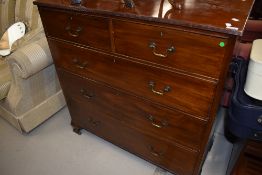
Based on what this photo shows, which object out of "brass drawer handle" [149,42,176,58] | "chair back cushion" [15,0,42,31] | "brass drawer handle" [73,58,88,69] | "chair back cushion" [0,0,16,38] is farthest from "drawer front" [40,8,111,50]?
"chair back cushion" [0,0,16,38]

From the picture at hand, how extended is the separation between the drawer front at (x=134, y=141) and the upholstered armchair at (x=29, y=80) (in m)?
0.28

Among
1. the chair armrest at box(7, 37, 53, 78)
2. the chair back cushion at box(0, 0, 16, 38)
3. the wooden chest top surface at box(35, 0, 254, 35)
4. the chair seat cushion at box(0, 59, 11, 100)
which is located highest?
the wooden chest top surface at box(35, 0, 254, 35)

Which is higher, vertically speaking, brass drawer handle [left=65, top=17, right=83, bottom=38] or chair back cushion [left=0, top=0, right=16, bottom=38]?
brass drawer handle [left=65, top=17, right=83, bottom=38]

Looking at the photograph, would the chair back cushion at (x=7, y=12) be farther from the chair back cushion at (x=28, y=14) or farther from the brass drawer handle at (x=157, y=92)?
the brass drawer handle at (x=157, y=92)

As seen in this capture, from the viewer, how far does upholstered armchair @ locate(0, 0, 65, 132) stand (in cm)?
143

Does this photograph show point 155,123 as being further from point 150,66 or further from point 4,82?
point 4,82

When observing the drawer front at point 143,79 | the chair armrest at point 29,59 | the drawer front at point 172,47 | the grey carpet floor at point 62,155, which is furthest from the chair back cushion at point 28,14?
the drawer front at point 172,47

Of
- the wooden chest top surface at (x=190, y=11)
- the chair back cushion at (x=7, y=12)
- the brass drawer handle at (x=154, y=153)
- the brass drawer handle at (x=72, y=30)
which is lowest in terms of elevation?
the brass drawer handle at (x=154, y=153)

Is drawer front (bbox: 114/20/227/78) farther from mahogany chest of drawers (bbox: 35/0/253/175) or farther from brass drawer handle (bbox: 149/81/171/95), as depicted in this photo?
brass drawer handle (bbox: 149/81/171/95)

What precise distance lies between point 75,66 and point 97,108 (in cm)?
29

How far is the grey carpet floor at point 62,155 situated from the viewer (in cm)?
146

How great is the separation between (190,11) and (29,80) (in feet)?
3.83

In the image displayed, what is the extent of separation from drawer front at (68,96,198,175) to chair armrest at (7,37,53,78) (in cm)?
31

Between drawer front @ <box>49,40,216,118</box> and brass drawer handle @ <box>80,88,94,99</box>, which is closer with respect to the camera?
drawer front @ <box>49,40,216,118</box>
